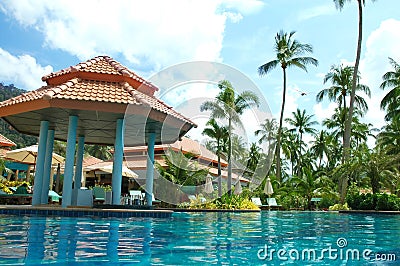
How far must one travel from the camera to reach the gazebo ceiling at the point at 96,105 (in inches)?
423

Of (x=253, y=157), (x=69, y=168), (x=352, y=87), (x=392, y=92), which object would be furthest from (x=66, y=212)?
(x=253, y=157)

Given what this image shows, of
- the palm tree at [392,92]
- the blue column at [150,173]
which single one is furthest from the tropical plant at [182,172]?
the palm tree at [392,92]

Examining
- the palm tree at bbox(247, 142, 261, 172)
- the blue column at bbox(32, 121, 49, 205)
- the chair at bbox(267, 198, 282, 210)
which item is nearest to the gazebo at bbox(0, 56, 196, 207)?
the blue column at bbox(32, 121, 49, 205)

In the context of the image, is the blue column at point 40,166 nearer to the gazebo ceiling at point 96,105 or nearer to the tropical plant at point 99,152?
the gazebo ceiling at point 96,105

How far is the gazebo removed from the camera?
1081 centimetres

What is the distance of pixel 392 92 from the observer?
30.0m

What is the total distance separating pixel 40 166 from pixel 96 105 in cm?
303

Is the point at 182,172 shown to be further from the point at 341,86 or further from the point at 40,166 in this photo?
the point at 341,86

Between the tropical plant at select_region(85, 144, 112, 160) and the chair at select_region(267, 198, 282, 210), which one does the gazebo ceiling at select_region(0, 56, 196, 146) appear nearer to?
the chair at select_region(267, 198, 282, 210)

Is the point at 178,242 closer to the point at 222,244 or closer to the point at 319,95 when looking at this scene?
the point at 222,244

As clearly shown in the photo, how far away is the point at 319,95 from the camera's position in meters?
35.8

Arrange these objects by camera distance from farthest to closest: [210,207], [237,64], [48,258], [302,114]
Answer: [302,114]
[210,207]
[237,64]
[48,258]

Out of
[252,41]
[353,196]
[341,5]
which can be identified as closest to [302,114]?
[341,5]

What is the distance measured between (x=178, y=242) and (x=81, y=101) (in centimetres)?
620
